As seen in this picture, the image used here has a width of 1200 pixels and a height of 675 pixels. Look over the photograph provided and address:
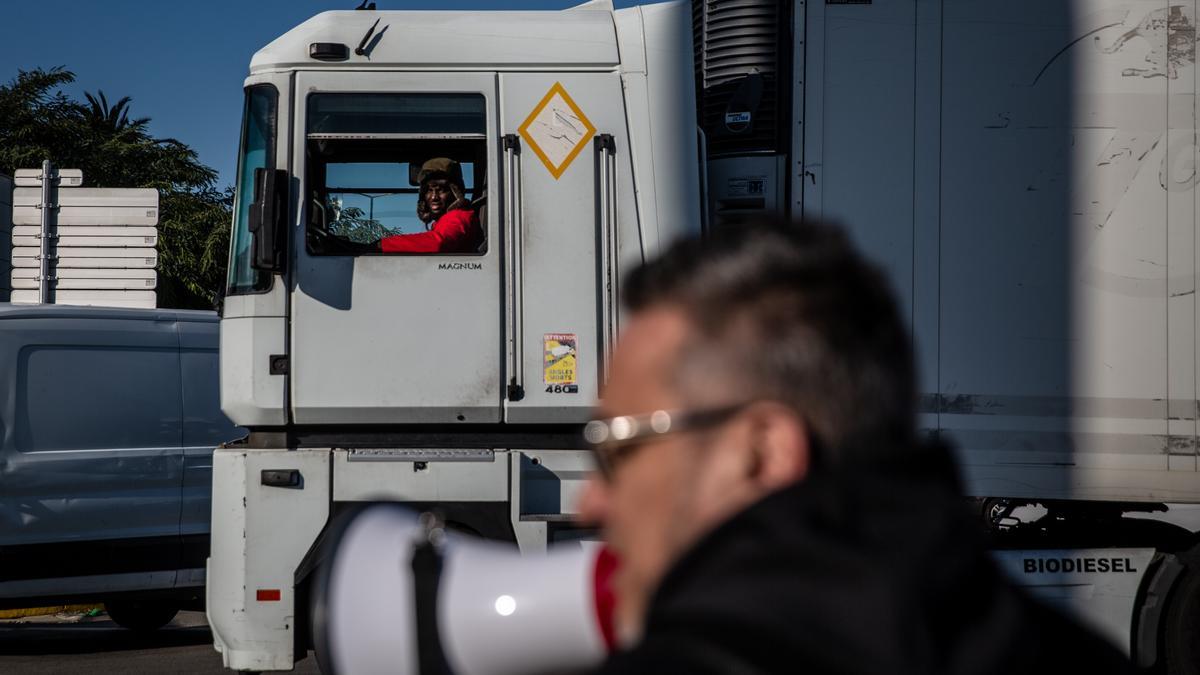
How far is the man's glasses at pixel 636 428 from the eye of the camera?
3.66 feet

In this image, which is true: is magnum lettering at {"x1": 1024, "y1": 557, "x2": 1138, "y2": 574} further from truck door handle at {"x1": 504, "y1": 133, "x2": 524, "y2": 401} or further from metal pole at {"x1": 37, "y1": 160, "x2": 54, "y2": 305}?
metal pole at {"x1": 37, "y1": 160, "x2": 54, "y2": 305}

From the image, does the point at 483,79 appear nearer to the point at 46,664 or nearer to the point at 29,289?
the point at 46,664

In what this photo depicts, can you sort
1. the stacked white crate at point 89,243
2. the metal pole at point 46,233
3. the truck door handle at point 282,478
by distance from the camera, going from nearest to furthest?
1. the truck door handle at point 282,478
2. the stacked white crate at point 89,243
3. the metal pole at point 46,233

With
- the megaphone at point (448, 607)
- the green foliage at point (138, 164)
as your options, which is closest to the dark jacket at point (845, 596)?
the megaphone at point (448, 607)

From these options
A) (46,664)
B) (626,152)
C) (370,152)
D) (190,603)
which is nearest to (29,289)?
(190,603)

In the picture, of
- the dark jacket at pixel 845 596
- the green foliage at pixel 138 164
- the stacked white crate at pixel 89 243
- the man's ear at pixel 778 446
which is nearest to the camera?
the dark jacket at pixel 845 596

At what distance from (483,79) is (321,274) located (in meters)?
1.13

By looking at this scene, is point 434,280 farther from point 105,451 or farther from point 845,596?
point 845,596

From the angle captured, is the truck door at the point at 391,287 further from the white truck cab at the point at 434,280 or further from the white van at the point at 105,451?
the white van at the point at 105,451

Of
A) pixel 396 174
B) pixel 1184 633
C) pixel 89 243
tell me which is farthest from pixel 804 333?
pixel 89 243

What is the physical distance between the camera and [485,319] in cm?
518

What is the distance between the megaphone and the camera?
1463mm

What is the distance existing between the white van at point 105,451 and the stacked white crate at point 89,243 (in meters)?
4.30

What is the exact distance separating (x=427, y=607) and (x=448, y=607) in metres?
0.03
